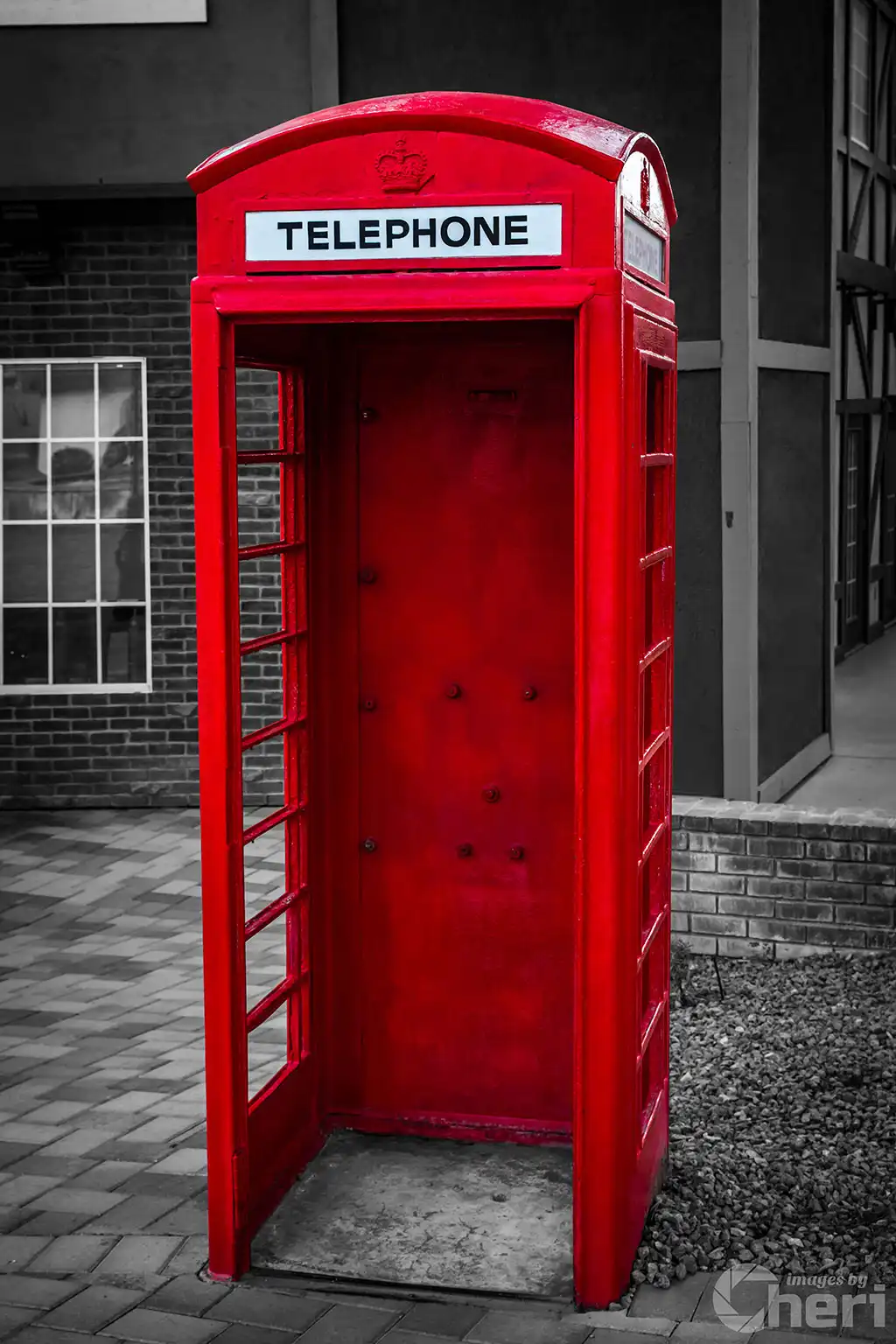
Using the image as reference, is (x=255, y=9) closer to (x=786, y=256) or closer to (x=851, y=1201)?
(x=786, y=256)

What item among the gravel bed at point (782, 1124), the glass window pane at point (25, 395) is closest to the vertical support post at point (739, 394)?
the gravel bed at point (782, 1124)

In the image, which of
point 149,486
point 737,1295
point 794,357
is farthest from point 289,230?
point 149,486

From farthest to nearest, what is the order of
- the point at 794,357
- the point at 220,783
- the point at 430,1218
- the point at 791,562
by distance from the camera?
the point at 791,562
the point at 794,357
the point at 430,1218
the point at 220,783

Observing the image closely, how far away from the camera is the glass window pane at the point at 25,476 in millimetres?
9812

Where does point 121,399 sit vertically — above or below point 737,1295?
above

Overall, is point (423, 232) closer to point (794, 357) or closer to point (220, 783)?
point (220, 783)

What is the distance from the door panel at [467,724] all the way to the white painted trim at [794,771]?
9.10 feet

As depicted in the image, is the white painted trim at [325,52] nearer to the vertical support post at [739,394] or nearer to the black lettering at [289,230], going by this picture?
the vertical support post at [739,394]

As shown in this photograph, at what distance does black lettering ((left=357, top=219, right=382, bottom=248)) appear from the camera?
3793 millimetres

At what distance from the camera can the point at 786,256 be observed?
26.1 feet

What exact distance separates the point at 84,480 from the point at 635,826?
6.61 metres

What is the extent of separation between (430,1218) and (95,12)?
23.5 ft

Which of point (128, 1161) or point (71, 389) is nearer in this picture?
point (128, 1161)

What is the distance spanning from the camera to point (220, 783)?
13.1 ft
